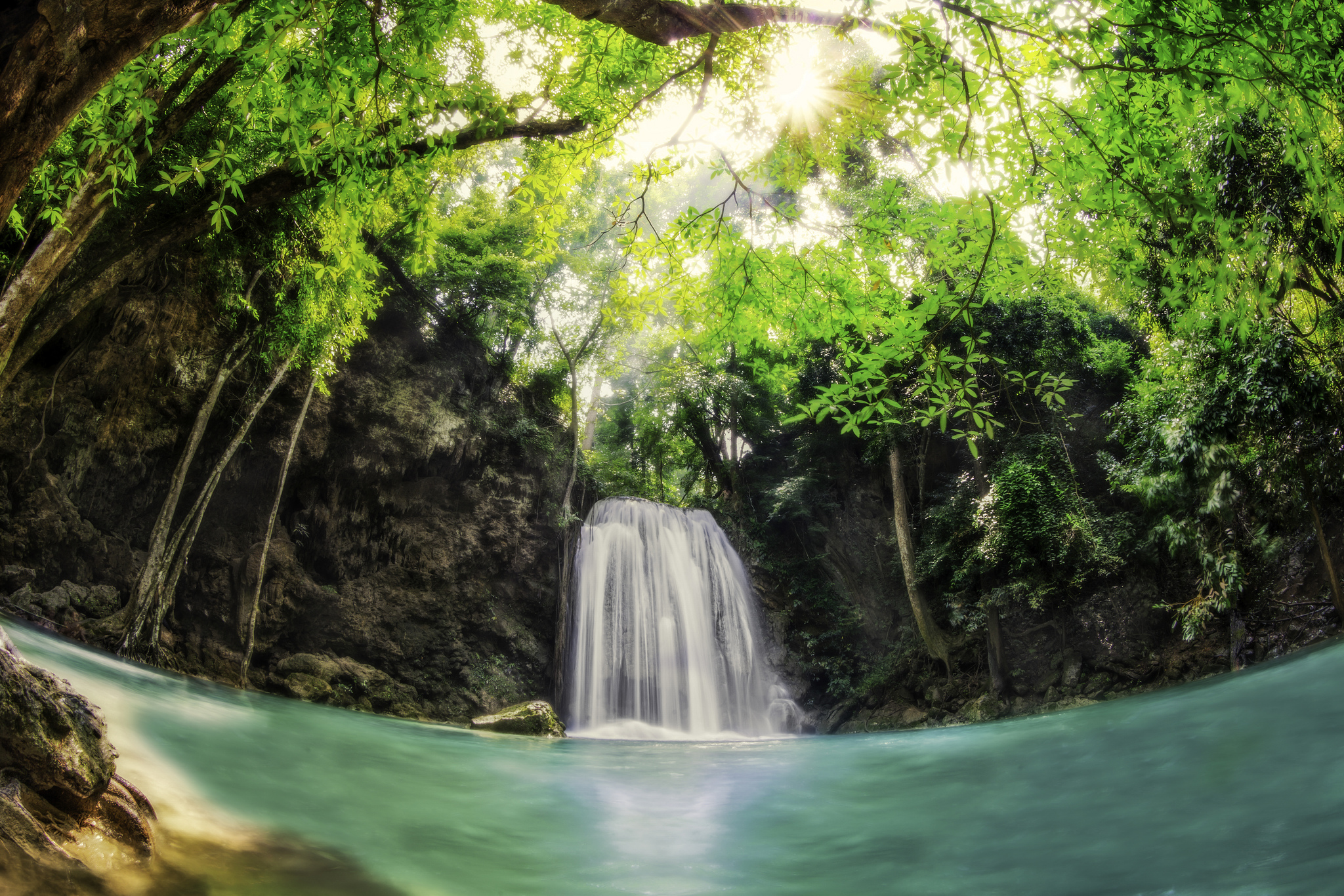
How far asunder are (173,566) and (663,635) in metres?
9.70

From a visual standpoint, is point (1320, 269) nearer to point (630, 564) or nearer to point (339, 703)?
point (630, 564)

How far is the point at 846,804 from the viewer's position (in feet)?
12.9

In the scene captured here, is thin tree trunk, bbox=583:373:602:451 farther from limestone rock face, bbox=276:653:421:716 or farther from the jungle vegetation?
limestone rock face, bbox=276:653:421:716

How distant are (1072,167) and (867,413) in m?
1.12

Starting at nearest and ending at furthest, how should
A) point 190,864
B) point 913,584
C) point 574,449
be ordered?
point 190,864 → point 913,584 → point 574,449

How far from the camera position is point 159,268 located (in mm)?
9414

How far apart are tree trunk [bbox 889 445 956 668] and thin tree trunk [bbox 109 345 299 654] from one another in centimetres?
1233

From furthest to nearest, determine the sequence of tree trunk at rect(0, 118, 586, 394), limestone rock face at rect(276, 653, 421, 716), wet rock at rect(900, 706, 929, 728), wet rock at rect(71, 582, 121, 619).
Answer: wet rock at rect(900, 706, 929, 728) < limestone rock face at rect(276, 653, 421, 716) < wet rock at rect(71, 582, 121, 619) < tree trunk at rect(0, 118, 586, 394)

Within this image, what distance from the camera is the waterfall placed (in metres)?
14.4

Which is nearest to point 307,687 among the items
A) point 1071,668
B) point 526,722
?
point 526,722

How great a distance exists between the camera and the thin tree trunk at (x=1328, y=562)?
820cm

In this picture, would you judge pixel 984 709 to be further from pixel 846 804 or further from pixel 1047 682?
pixel 846 804

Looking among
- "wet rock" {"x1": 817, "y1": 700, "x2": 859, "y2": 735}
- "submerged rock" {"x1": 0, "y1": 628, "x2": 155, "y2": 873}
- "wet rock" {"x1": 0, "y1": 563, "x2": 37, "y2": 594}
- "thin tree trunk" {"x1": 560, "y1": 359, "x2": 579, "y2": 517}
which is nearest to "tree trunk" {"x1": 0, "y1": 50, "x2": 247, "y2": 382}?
"submerged rock" {"x1": 0, "y1": 628, "x2": 155, "y2": 873}

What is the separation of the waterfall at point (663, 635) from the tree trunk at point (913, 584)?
143 inches
